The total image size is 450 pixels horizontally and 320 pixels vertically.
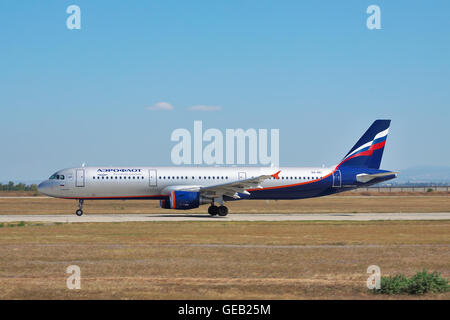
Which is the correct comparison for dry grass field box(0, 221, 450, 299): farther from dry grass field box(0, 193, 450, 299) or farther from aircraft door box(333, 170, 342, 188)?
aircraft door box(333, 170, 342, 188)

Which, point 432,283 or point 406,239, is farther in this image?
point 406,239

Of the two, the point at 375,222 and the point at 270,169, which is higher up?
the point at 270,169

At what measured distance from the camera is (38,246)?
25.0 meters

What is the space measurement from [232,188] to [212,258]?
81.1ft

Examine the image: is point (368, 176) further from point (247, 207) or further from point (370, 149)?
point (247, 207)

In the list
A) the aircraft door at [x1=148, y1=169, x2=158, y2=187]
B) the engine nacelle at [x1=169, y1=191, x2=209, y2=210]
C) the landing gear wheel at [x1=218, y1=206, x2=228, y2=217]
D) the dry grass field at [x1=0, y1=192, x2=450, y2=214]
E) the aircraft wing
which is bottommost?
the dry grass field at [x1=0, y1=192, x2=450, y2=214]

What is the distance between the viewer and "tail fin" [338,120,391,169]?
51.9 m

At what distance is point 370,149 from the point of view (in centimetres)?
5216

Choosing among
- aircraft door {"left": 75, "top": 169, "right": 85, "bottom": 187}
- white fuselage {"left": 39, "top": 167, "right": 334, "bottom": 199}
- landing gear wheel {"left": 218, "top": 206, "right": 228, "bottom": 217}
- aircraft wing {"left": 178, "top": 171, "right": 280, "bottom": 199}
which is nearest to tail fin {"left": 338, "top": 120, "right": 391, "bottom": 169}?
white fuselage {"left": 39, "top": 167, "right": 334, "bottom": 199}
